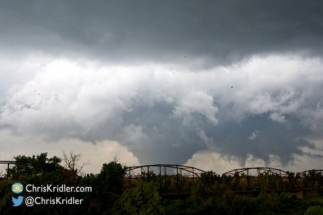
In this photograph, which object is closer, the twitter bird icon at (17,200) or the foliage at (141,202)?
the foliage at (141,202)

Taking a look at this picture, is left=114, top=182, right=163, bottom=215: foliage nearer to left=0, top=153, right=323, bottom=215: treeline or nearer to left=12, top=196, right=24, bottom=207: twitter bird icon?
left=0, top=153, right=323, bottom=215: treeline

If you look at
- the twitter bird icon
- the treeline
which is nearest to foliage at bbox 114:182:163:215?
the treeline

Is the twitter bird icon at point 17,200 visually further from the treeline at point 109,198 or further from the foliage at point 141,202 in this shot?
the foliage at point 141,202

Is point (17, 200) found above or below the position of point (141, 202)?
above

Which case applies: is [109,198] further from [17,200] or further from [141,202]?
A: [17,200]

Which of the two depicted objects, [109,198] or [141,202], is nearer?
[141,202]

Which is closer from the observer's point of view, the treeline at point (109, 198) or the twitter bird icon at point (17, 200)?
the treeline at point (109, 198)

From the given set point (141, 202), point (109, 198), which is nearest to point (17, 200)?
point (109, 198)

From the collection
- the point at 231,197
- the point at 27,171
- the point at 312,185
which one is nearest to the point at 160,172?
the point at 231,197

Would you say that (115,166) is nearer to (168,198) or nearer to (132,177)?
(132,177)

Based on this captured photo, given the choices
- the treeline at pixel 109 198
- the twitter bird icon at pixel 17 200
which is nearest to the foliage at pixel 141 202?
the treeline at pixel 109 198

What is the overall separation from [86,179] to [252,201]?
1761cm

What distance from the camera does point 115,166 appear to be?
997 inches

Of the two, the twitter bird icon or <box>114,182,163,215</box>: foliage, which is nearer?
<box>114,182,163,215</box>: foliage
